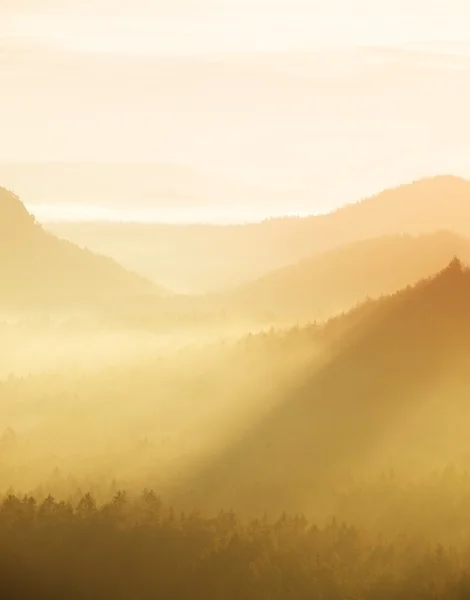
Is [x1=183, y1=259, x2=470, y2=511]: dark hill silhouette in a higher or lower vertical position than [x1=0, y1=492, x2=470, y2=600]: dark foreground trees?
higher

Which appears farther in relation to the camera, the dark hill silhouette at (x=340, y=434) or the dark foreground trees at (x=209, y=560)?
the dark hill silhouette at (x=340, y=434)

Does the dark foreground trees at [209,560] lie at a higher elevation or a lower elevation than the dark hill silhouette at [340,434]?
lower

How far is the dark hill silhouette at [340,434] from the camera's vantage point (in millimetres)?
156000

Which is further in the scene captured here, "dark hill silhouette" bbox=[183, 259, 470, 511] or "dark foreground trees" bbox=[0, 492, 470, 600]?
"dark hill silhouette" bbox=[183, 259, 470, 511]

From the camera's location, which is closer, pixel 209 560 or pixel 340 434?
pixel 209 560

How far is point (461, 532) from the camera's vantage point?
Answer: 454 ft

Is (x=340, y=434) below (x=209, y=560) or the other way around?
the other way around

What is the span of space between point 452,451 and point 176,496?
148ft

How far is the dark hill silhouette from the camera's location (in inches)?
6142

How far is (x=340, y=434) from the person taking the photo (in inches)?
7047

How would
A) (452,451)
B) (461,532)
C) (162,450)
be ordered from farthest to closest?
(162,450) < (452,451) < (461,532)

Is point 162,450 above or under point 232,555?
above

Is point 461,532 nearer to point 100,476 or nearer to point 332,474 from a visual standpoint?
point 332,474

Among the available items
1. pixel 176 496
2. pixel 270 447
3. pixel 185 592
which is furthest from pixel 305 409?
pixel 185 592
